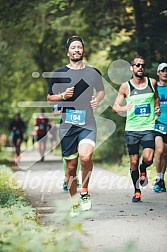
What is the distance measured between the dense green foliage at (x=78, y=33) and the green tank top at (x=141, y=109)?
2466mm

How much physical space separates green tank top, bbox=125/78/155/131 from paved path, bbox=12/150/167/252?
1153 mm

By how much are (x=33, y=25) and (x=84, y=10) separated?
274 inches

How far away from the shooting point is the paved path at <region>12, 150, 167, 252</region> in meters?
7.13

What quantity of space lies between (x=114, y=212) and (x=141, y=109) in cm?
197

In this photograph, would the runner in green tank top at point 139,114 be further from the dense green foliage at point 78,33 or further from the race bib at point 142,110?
the dense green foliage at point 78,33

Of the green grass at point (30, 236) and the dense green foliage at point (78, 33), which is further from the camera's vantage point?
the dense green foliage at point (78, 33)

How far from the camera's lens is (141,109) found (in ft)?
35.9

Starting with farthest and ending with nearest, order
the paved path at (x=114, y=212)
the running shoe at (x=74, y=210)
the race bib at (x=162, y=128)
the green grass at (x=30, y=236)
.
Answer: the race bib at (x=162, y=128), the running shoe at (x=74, y=210), the paved path at (x=114, y=212), the green grass at (x=30, y=236)

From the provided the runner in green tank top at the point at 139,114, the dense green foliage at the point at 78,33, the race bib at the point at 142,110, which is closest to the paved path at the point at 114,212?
the runner in green tank top at the point at 139,114

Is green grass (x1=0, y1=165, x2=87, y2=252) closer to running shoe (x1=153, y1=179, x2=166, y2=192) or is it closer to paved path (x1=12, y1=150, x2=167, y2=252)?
paved path (x1=12, y1=150, x2=167, y2=252)

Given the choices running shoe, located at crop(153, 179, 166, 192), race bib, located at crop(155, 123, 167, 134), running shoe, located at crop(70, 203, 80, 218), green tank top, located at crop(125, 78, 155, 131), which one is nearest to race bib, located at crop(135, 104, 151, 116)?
green tank top, located at crop(125, 78, 155, 131)

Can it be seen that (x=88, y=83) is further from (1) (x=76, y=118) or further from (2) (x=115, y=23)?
(2) (x=115, y=23)

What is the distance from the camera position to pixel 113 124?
2098 cm

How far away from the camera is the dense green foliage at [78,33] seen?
61.4 feet
